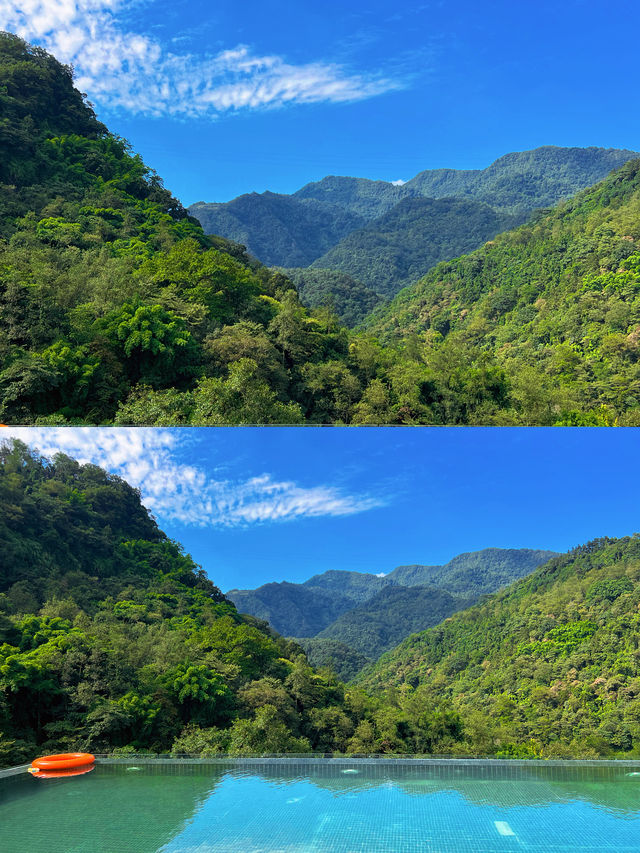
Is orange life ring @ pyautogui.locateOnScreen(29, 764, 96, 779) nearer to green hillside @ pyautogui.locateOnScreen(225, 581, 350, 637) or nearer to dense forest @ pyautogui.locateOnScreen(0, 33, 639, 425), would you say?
dense forest @ pyautogui.locateOnScreen(0, 33, 639, 425)

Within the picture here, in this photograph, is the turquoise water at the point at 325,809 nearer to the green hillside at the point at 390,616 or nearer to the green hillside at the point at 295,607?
the green hillside at the point at 295,607

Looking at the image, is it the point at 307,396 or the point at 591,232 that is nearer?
the point at 307,396

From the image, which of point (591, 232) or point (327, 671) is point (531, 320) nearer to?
point (591, 232)

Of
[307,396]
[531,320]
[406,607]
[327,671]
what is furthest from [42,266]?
[531,320]

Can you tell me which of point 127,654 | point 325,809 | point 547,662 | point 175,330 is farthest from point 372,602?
point 325,809

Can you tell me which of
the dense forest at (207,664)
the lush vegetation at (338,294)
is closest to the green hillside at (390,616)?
the dense forest at (207,664)

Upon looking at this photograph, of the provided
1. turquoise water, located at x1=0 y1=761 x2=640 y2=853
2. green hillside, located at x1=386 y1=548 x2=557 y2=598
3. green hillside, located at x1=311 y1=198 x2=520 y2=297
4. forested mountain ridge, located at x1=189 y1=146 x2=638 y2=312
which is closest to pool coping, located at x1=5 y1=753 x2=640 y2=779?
turquoise water, located at x1=0 y1=761 x2=640 y2=853
